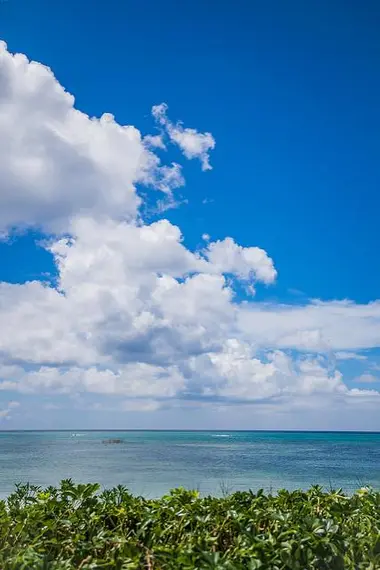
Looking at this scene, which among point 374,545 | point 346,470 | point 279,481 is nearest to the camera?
point 374,545

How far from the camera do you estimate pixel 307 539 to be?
281 cm

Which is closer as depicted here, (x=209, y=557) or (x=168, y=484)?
(x=209, y=557)

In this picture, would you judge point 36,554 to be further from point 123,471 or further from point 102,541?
point 123,471

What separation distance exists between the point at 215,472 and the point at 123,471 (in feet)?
18.5

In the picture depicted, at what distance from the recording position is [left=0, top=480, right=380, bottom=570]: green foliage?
2.72m

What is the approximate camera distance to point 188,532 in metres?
3.26

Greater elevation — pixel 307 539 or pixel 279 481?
pixel 307 539

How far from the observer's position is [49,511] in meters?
3.48

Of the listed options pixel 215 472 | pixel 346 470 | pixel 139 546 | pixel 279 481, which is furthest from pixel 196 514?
pixel 346 470

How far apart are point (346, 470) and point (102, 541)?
125 feet

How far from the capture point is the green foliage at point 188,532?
2.72 metres

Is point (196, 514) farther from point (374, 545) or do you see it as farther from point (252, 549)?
point (374, 545)

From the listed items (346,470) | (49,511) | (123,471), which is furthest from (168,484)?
(49,511)

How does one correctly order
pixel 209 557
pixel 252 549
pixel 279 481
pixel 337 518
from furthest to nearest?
1. pixel 279 481
2. pixel 337 518
3. pixel 252 549
4. pixel 209 557
